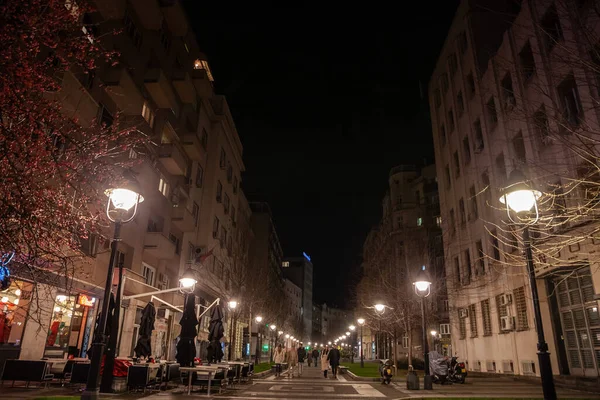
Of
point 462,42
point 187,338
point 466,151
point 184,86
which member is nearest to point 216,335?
point 187,338

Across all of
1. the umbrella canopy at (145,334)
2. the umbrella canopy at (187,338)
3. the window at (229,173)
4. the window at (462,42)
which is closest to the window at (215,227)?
the window at (229,173)

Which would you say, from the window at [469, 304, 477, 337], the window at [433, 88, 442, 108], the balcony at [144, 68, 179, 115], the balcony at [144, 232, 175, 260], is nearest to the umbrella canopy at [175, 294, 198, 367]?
the balcony at [144, 232, 175, 260]

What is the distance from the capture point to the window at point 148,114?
987 inches

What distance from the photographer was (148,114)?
84.6ft

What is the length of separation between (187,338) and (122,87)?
41.7ft

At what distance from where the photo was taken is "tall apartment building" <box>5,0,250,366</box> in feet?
55.3

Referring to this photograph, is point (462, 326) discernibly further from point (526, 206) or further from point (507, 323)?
point (526, 206)

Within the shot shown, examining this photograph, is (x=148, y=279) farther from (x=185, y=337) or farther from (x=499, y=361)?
(x=499, y=361)

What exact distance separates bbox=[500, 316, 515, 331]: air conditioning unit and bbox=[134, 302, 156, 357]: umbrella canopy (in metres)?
16.3

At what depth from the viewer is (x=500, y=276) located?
856 inches

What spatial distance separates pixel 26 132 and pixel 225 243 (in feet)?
113

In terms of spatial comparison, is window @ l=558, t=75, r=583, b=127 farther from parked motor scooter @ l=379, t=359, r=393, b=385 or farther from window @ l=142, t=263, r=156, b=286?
window @ l=142, t=263, r=156, b=286

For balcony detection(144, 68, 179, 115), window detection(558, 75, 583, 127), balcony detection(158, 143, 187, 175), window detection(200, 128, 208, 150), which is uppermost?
window detection(200, 128, 208, 150)

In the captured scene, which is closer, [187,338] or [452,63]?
[187,338]
